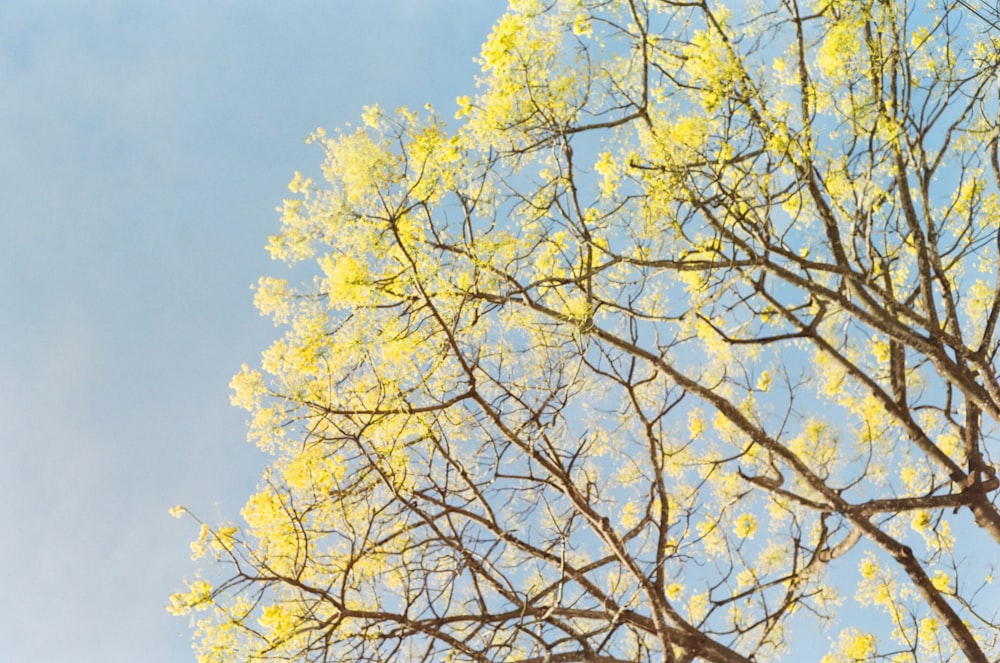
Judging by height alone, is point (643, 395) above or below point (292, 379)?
above

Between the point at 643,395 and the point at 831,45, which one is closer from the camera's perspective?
the point at 831,45

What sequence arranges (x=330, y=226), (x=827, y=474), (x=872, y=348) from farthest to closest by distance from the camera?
(x=872, y=348) < (x=827, y=474) < (x=330, y=226)

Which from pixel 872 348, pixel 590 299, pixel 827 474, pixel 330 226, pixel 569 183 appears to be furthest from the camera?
pixel 872 348

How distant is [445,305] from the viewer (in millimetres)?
5031

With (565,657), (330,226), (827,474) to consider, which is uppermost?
(330,226)

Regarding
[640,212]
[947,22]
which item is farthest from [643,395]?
[947,22]

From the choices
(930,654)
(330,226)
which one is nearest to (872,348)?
(930,654)

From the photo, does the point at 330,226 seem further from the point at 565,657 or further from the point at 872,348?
the point at 872,348

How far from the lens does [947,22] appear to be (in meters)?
4.38

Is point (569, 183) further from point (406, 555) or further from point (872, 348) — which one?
point (872, 348)

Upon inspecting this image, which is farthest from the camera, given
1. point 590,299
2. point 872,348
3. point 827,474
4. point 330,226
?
point 872,348

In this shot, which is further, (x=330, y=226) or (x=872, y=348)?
(x=872, y=348)

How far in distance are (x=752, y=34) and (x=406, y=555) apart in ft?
14.1

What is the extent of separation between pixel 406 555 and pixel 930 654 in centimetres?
564
